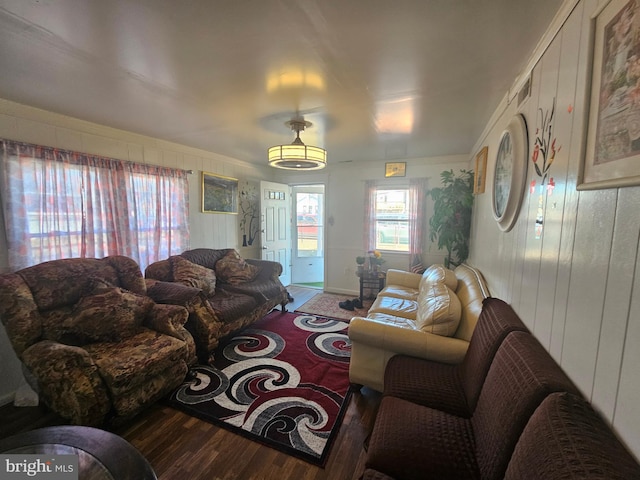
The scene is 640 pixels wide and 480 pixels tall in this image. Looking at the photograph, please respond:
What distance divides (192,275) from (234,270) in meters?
0.63

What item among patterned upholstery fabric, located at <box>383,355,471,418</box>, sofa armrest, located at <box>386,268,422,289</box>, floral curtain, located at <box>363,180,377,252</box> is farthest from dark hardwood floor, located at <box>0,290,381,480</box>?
floral curtain, located at <box>363,180,377,252</box>

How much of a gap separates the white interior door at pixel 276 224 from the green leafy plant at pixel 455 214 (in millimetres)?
2678

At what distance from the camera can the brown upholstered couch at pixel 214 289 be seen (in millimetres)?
2494

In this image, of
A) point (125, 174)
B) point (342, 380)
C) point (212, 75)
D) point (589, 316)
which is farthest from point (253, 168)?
point (589, 316)

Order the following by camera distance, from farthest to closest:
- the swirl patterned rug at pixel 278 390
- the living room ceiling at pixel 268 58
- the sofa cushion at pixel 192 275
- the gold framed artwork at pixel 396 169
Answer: the gold framed artwork at pixel 396 169
the sofa cushion at pixel 192 275
the swirl patterned rug at pixel 278 390
the living room ceiling at pixel 268 58

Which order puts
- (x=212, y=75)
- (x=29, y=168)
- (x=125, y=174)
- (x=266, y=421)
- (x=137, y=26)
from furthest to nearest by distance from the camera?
(x=125, y=174)
(x=29, y=168)
(x=266, y=421)
(x=212, y=75)
(x=137, y=26)

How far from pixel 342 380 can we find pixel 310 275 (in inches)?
135

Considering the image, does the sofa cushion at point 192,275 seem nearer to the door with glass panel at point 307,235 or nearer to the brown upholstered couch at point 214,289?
the brown upholstered couch at point 214,289

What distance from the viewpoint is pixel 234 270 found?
3564mm

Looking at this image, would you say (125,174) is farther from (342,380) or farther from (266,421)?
(342,380)

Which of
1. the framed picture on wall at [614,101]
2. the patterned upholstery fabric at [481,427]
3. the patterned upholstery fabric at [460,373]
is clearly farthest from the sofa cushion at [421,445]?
the framed picture on wall at [614,101]

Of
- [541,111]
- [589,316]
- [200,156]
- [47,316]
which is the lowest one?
[47,316]

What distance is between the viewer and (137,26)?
1.23m

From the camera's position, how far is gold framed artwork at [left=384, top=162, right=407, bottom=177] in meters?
4.18
